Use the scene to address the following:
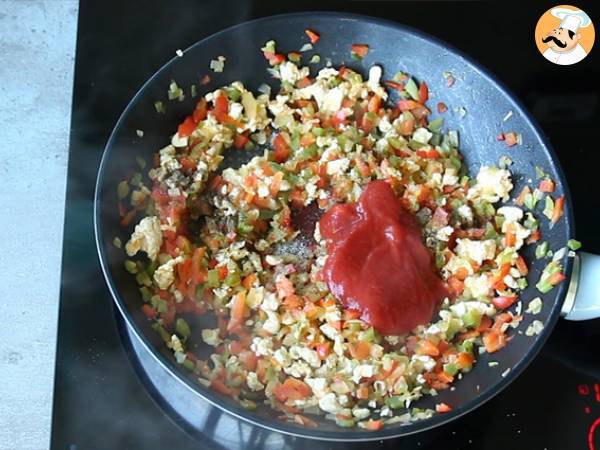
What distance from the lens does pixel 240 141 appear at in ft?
5.09

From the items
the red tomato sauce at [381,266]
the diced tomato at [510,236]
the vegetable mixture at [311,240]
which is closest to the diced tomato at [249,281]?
the vegetable mixture at [311,240]

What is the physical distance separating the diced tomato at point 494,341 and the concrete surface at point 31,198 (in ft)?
2.45

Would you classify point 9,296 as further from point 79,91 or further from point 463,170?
point 463,170

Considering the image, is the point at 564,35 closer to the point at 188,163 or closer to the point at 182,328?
the point at 188,163

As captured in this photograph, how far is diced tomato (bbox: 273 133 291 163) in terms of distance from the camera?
5.04ft

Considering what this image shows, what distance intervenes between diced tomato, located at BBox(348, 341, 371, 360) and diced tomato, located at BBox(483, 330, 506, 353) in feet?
0.66

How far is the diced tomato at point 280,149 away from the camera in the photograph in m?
1.54

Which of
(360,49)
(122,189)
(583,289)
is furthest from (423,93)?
(122,189)

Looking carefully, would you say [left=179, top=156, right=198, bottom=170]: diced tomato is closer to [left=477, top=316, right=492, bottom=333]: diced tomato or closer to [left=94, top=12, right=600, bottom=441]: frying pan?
[left=94, top=12, right=600, bottom=441]: frying pan

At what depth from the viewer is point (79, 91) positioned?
1.54 metres

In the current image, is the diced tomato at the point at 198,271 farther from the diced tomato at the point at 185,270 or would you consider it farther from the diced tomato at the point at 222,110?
the diced tomato at the point at 222,110

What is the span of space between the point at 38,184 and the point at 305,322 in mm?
588

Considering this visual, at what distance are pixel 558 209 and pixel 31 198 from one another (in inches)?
37.8

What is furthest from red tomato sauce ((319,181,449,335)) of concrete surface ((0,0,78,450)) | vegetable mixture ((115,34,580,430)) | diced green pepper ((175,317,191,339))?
concrete surface ((0,0,78,450))
